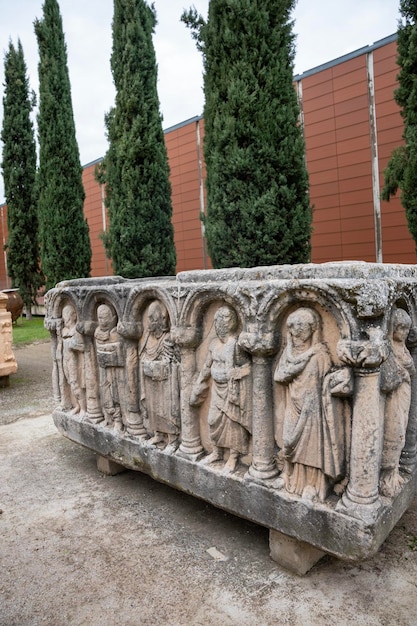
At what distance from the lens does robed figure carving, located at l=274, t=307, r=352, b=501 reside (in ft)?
7.75

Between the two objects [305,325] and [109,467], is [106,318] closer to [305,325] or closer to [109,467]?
[109,467]

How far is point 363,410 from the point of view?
2.24 m

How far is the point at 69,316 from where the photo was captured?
164 inches

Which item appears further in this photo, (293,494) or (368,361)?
(293,494)

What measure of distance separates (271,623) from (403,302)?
1784mm

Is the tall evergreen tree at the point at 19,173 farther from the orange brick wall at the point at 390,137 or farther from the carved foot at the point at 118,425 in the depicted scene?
the carved foot at the point at 118,425

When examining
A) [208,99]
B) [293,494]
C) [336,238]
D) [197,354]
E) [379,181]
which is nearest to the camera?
[293,494]

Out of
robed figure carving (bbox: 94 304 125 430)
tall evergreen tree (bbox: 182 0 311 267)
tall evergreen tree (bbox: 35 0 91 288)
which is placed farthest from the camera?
tall evergreen tree (bbox: 35 0 91 288)

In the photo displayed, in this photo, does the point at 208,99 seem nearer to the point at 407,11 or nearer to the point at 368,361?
the point at 407,11

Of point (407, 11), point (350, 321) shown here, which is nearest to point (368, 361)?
point (350, 321)

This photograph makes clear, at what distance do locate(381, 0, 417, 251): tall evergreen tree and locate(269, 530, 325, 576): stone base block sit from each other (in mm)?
5376

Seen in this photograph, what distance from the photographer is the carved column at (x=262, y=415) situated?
2.64m

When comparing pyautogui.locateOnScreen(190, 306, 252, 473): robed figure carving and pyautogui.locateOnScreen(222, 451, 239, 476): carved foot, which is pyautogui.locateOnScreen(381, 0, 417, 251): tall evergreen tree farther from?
pyautogui.locateOnScreen(222, 451, 239, 476): carved foot

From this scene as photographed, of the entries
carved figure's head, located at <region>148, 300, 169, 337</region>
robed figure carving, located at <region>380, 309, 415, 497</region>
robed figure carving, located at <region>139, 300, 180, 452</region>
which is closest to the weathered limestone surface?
robed figure carving, located at <region>139, 300, 180, 452</region>
